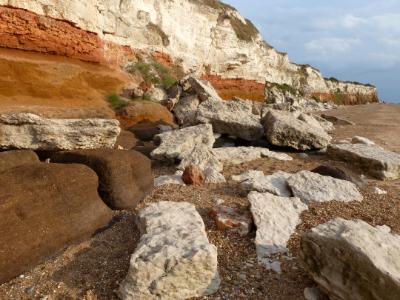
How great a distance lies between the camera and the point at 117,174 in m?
4.61

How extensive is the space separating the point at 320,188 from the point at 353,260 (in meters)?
2.63

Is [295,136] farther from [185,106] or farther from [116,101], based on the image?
[116,101]

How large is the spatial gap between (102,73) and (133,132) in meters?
5.82

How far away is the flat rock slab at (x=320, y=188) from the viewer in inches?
196

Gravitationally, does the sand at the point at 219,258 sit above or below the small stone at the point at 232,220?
below

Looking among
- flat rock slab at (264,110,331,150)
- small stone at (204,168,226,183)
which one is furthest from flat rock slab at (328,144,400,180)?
small stone at (204,168,226,183)

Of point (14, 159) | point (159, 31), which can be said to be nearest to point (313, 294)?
point (14, 159)

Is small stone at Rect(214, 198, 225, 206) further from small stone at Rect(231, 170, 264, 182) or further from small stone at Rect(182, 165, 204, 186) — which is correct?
small stone at Rect(231, 170, 264, 182)

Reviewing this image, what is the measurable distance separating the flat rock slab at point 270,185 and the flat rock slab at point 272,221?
1.43ft

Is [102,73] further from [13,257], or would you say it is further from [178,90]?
[13,257]

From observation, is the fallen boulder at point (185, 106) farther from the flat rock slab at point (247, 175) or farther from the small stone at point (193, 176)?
the small stone at point (193, 176)

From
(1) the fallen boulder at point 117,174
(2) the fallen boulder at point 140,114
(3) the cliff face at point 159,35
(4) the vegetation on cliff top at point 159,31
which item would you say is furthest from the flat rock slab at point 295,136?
(4) the vegetation on cliff top at point 159,31

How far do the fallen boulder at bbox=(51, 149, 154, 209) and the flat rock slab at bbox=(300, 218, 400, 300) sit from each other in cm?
256

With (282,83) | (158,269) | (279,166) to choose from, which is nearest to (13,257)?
(158,269)
